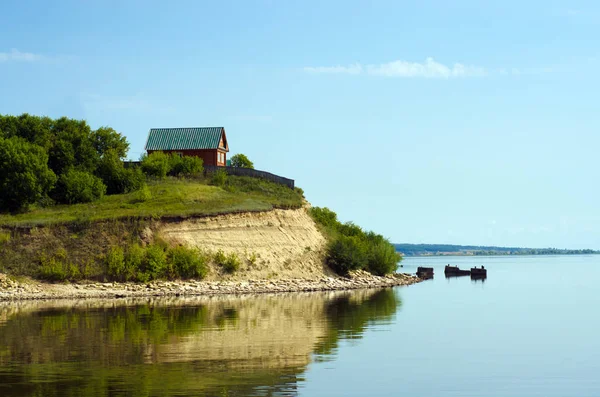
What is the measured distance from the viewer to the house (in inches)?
3460

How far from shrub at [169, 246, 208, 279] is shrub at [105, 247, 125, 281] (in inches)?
154

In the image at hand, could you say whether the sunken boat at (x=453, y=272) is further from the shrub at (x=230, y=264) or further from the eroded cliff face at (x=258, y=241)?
the shrub at (x=230, y=264)

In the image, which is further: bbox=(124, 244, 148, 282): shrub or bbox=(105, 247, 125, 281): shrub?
bbox=(124, 244, 148, 282): shrub

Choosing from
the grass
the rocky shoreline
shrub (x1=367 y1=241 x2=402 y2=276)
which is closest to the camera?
the rocky shoreline

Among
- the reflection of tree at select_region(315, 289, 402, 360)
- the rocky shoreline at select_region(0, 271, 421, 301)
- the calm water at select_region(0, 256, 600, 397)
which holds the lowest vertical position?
the calm water at select_region(0, 256, 600, 397)

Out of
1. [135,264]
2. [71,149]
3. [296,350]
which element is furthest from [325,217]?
[296,350]

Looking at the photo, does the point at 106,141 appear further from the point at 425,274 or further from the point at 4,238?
the point at 425,274

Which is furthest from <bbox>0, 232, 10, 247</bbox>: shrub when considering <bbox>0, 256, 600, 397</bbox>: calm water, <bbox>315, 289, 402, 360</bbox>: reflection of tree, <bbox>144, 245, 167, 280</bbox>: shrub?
<bbox>315, 289, 402, 360</bbox>: reflection of tree

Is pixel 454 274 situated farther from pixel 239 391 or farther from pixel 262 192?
pixel 239 391

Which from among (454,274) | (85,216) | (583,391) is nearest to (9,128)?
(85,216)

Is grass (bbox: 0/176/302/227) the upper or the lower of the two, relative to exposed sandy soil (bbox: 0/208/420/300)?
upper

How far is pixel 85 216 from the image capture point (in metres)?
64.2

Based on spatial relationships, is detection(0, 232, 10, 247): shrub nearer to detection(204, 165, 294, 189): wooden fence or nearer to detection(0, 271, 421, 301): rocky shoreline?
detection(0, 271, 421, 301): rocky shoreline

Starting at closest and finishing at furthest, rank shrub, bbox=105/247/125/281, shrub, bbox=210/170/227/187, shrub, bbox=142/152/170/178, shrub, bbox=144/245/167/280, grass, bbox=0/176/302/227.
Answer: shrub, bbox=105/247/125/281 → shrub, bbox=144/245/167/280 → grass, bbox=0/176/302/227 → shrub, bbox=142/152/170/178 → shrub, bbox=210/170/227/187
